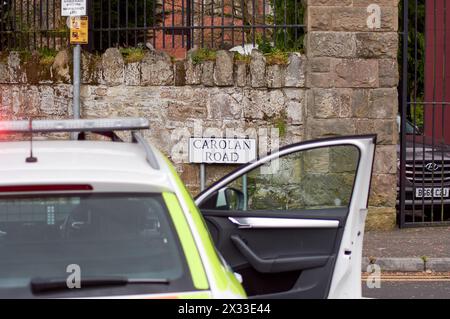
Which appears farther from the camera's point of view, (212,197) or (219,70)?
(219,70)

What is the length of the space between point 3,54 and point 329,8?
4.54 meters

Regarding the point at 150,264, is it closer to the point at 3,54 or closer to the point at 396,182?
the point at 396,182

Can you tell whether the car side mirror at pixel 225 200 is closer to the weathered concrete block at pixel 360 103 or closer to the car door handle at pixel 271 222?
the car door handle at pixel 271 222

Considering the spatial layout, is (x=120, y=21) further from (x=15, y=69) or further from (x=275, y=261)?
(x=275, y=261)

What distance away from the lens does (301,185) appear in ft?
22.2

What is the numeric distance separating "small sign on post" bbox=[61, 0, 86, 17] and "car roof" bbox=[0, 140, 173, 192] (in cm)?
714

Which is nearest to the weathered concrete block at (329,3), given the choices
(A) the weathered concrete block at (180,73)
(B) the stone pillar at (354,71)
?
(B) the stone pillar at (354,71)

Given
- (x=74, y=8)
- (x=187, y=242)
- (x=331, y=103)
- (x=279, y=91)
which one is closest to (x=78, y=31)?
(x=74, y=8)

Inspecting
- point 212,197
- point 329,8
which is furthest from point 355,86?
point 212,197

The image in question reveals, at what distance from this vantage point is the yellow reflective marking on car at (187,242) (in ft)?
12.3

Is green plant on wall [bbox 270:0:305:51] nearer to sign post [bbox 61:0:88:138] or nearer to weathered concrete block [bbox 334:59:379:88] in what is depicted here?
weathered concrete block [bbox 334:59:379:88]

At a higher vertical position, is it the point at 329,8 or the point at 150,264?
the point at 329,8

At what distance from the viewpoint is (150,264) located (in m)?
3.87

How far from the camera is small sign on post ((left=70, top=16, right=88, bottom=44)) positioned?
460 inches
